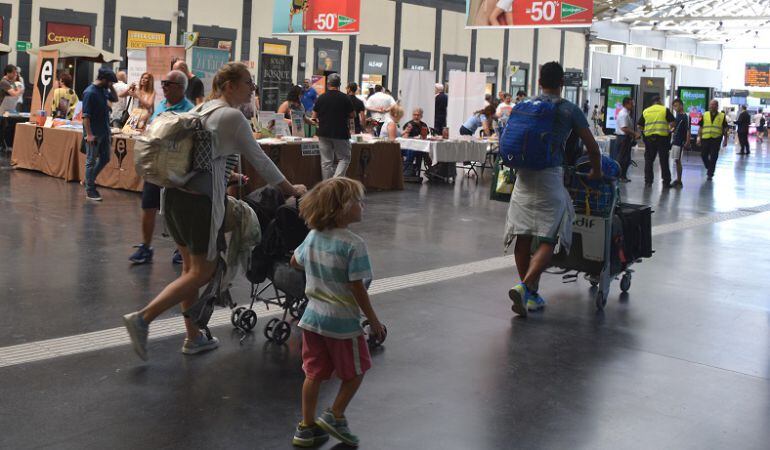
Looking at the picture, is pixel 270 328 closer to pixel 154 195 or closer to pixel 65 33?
pixel 154 195

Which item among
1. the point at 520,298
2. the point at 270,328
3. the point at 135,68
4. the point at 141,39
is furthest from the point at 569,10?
the point at 141,39

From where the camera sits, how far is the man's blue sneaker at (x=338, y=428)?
3891 millimetres

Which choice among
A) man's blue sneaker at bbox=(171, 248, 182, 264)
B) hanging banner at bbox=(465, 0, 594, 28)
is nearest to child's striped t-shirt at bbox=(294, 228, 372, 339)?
man's blue sneaker at bbox=(171, 248, 182, 264)

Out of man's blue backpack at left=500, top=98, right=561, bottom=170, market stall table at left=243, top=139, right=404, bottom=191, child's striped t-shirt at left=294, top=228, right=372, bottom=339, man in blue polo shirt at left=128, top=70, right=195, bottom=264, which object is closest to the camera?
child's striped t-shirt at left=294, top=228, right=372, bottom=339

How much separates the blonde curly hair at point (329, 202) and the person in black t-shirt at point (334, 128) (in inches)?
331

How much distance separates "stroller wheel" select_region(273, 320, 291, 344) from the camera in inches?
213

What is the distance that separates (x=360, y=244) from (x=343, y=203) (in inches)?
7.0

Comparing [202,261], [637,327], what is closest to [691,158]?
[637,327]

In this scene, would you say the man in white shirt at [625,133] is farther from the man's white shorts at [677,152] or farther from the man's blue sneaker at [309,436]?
the man's blue sneaker at [309,436]

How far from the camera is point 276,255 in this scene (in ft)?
18.2

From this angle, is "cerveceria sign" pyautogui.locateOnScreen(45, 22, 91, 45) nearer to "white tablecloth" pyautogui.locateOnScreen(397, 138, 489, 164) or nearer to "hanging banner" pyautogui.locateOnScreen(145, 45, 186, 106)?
"hanging banner" pyautogui.locateOnScreen(145, 45, 186, 106)

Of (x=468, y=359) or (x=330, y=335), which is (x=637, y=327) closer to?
(x=468, y=359)

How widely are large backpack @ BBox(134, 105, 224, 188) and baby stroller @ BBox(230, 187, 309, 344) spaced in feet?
2.36

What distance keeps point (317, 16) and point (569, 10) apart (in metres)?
6.51
